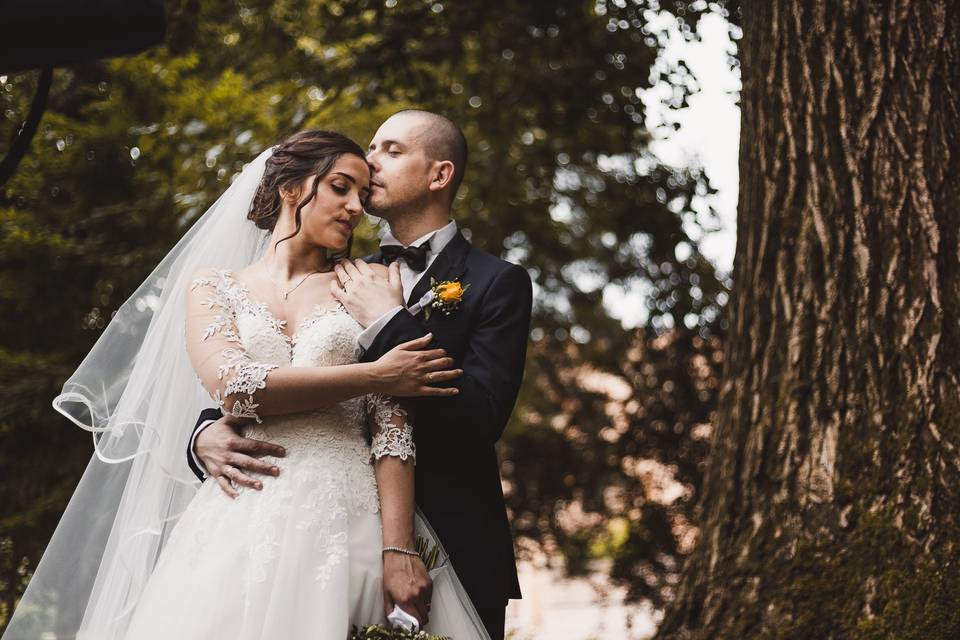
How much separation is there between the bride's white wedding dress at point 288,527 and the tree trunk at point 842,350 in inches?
53.7

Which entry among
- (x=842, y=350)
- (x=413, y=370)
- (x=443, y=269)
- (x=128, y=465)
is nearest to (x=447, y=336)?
(x=443, y=269)

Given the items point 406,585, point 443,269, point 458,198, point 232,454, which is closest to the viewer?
point 406,585

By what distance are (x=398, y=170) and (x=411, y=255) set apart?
0.31m

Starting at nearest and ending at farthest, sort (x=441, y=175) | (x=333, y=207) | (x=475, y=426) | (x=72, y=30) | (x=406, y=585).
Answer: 1. (x=72, y=30)
2. (x=406, y=585)
3. (x=475, y=426)
4. (x=333, y=207)
5. (x=441, y=175)

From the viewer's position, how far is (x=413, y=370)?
2.74 m

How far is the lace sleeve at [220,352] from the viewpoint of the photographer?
2.66 metres

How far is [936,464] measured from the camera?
11.4 ft

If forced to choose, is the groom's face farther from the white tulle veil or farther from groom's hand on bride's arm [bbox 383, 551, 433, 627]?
groom's hand on bride's arm [bbox 383, 551, 433, 627]

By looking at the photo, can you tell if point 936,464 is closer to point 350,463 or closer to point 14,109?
point 350,463

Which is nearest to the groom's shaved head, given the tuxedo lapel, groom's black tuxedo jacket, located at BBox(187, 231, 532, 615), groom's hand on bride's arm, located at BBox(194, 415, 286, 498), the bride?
the tuxedo lapel

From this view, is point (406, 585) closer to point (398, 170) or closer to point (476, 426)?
point (476, 426)

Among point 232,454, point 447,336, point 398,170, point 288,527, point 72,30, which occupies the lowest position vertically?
point 288,527

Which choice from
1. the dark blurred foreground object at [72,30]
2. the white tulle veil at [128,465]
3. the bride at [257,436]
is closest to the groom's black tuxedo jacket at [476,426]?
the bride at [257,436]

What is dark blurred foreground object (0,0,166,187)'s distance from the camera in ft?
4.97
